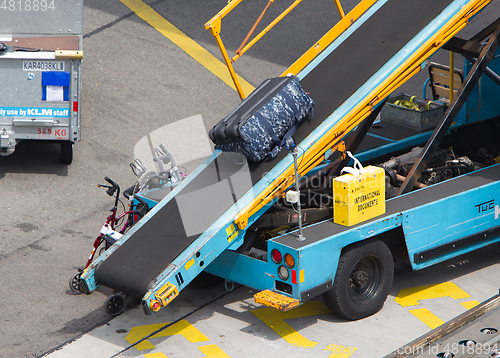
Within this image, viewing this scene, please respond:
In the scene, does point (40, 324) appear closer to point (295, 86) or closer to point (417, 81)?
point (295, 86)

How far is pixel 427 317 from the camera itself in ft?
22.6

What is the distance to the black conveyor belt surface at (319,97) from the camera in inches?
246

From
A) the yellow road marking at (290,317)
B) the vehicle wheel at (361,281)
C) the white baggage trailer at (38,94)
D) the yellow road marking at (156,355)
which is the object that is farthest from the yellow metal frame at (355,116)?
the white baggage trailer at (38,94)

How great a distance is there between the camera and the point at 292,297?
20.4 feet

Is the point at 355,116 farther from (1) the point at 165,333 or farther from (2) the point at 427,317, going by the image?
(1) the point at 165,333

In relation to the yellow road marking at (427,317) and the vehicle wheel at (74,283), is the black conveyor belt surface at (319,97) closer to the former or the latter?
the vehicle wheel at (74,283)

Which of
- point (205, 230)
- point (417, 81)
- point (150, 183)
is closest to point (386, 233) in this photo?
point (205, 230)

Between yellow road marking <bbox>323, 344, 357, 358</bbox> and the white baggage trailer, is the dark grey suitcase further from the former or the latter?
the white baggage trailer

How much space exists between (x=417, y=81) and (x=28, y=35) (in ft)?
25.8

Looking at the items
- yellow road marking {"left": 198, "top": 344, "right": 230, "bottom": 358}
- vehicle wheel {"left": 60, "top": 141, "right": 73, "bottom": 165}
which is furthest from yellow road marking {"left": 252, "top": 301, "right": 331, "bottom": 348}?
vehicle wheel {"left": 60, "top": 141, "right": 73, "bottom": 165}

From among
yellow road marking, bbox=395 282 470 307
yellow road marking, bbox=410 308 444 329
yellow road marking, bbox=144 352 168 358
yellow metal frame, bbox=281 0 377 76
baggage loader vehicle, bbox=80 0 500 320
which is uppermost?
yellow metal frame, bbox=281 0 377 76

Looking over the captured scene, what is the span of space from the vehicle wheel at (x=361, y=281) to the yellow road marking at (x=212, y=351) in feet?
3.73

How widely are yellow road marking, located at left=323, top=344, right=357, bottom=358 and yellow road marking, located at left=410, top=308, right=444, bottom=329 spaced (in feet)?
3.03

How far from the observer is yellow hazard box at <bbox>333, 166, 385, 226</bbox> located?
6.49 metres
